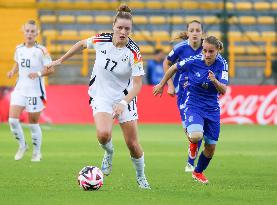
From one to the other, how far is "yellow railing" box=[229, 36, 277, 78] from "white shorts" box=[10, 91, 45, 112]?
14.4m

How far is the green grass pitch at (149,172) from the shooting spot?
384 inches

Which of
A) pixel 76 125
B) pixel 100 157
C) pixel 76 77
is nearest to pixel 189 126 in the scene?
pixel 100 157

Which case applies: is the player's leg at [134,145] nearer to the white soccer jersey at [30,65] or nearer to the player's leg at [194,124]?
the player's leg at [194,124]

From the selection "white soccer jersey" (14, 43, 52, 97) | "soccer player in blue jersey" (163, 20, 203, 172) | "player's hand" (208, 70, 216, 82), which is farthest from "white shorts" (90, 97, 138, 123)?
→ "white soccer jersey" (14, 43, 52, 97)

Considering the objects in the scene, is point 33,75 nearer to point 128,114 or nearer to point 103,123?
point 103,123

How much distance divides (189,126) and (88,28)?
68.1ft

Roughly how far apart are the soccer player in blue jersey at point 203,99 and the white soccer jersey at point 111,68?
924mm

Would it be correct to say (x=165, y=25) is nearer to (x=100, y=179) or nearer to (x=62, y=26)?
(x=62, y=26)

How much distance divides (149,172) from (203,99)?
1860 mm

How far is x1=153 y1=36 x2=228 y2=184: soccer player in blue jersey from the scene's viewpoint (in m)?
11.9

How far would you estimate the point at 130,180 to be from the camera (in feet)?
39.4

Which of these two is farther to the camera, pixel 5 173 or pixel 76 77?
pixel 76 77

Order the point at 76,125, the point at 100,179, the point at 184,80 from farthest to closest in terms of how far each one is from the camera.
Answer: the point at 76,125 → the point at 184,80 → the point at 100,179

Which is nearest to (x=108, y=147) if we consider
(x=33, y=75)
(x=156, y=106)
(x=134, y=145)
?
(x=134, y=145)
